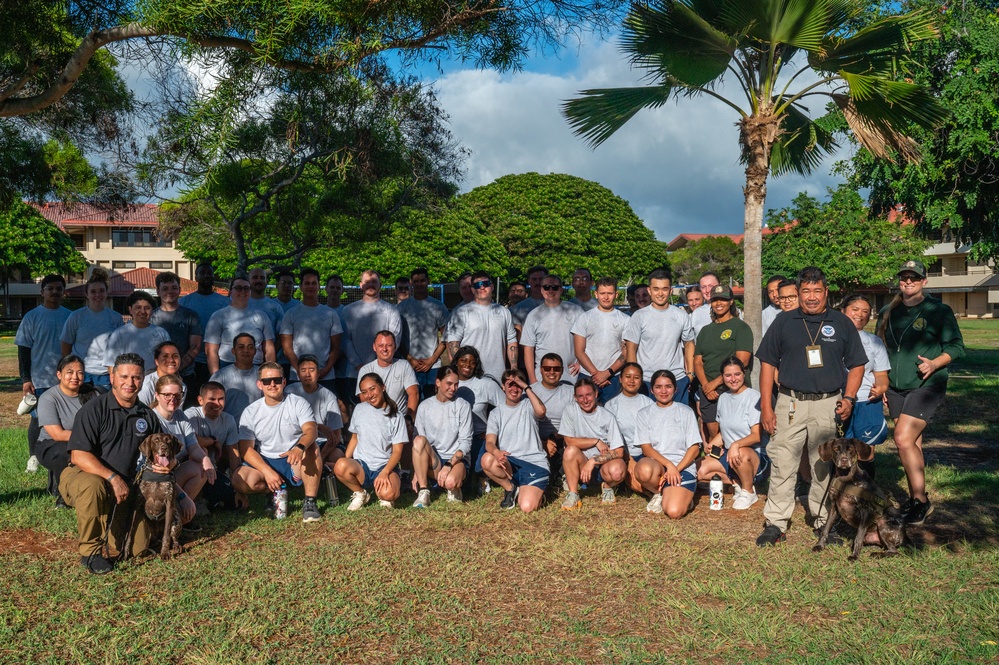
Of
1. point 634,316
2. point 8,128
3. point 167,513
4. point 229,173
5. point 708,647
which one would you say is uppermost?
point 8,128

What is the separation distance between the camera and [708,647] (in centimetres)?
421

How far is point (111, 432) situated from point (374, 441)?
7.16 ft

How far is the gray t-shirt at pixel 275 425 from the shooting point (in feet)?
22.7

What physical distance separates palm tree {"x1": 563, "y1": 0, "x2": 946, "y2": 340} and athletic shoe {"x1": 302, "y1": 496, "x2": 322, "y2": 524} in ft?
17.4

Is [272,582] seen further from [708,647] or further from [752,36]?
[752,36]

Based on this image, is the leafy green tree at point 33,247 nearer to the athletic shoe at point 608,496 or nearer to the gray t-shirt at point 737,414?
the athletic shoe at point 608,496

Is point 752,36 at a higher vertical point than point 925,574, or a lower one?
higher

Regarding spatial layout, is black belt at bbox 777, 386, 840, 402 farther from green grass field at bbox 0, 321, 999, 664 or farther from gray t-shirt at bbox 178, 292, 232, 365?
gray t-shirt at bbox 178, 292, 232, 365

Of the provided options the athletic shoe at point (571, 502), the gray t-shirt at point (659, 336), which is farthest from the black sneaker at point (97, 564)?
the gray t-shirt at point (659, 336)

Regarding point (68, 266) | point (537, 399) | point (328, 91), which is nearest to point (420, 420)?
Result: point (537, 399)

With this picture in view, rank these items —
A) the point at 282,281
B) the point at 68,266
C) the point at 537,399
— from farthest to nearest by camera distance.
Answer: the point at 68,266, the point at 282,281, the point at 537,399

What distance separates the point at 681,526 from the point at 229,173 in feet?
19.2

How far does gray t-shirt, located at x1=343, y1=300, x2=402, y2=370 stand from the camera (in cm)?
828

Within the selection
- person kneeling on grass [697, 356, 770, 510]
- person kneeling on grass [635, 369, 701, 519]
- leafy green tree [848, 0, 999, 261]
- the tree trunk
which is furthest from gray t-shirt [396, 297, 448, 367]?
leafy green tree [848, 0, 999, 261]
